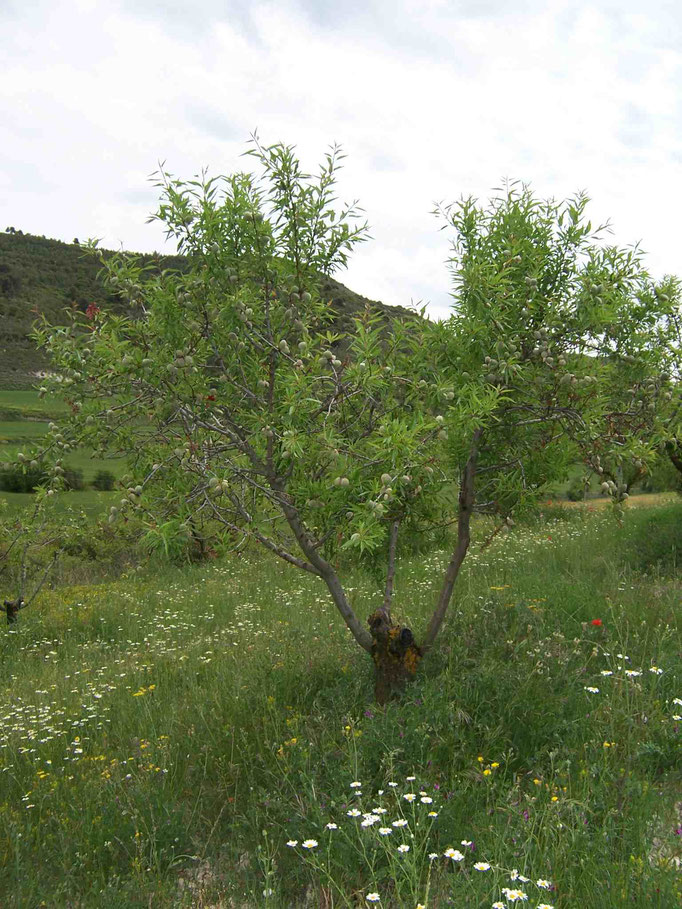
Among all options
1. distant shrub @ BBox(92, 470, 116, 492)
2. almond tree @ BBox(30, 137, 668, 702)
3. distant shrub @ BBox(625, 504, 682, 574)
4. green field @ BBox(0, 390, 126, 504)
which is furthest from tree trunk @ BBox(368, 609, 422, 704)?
distant shrub @ BBox(92, 470, 116, 492)

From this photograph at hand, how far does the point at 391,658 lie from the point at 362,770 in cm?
122

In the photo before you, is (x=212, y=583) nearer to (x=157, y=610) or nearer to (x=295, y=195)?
(x=157, y=610)

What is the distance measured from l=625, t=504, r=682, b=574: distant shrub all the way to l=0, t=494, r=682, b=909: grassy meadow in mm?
1726

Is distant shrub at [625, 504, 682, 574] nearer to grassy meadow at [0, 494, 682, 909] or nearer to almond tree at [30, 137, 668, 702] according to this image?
grassy meadow at [0, 494, 682, 909]

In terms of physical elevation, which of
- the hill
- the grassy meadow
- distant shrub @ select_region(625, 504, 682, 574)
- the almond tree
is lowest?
the grassy meadow

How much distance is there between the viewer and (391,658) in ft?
17.7

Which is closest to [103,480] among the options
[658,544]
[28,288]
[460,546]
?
[658,544]

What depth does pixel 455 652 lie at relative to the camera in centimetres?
589

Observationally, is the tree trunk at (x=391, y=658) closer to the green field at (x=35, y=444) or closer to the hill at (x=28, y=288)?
the green field at (x=35, y=444)

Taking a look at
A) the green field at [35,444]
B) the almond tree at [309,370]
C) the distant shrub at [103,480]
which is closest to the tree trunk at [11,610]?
the green field at [35,444]

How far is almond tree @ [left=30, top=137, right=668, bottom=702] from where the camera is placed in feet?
15.3

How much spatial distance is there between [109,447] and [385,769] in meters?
2.97

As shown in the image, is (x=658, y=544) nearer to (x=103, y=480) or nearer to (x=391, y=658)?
(x=391, y=658)

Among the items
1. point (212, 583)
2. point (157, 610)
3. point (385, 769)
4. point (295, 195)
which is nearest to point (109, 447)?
point (295, 195)
